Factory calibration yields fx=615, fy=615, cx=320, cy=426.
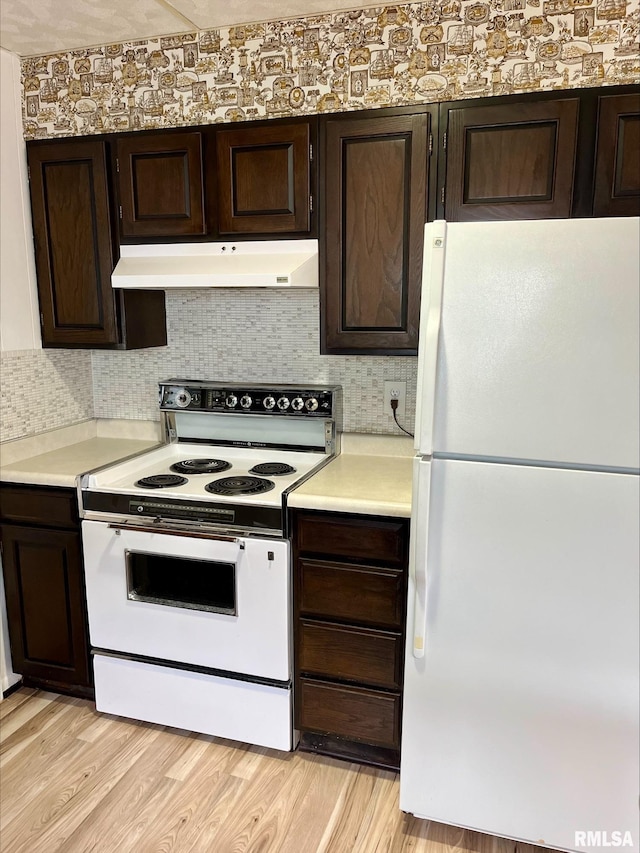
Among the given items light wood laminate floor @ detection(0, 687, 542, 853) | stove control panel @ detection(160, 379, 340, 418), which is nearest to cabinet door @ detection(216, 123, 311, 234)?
stove control panel @ detection(160, 379, 340, 418)

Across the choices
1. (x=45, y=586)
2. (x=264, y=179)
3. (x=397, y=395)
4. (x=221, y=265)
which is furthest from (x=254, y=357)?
(x=45, y=586)

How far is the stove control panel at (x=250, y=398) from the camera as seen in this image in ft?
8.09

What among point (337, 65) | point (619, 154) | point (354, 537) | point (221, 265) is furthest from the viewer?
point (221, 265)

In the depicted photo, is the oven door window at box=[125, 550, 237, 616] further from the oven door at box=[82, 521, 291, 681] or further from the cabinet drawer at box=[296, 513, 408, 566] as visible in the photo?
the cabinet drawer at box=[296, 513, 408, 566]

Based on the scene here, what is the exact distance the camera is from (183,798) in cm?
198

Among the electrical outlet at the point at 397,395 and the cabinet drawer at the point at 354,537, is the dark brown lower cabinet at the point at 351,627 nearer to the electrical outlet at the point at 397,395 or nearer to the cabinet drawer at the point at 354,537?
the cabinet drawer at the point at 354,537

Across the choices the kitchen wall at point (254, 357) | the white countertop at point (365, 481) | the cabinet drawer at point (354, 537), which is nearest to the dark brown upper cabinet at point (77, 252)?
the kitchen wall at point (254, 357)

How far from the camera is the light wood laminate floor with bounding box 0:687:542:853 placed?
1812 millimetres

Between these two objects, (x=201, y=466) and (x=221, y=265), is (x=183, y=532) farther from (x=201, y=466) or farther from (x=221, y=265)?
(x=221, y=265)

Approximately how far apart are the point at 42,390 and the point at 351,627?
5.37 ft

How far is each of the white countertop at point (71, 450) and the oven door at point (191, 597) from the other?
0.27 metres

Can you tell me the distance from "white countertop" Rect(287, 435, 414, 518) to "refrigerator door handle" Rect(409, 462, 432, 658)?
0.85 feet

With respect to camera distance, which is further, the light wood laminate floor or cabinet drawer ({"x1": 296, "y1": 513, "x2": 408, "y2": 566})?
cabinet drawer ({"x1": 296, "y1": 513, "x2": 408, "y2": 566})

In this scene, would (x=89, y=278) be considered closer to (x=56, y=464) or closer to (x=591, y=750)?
(x=56, y=464)
